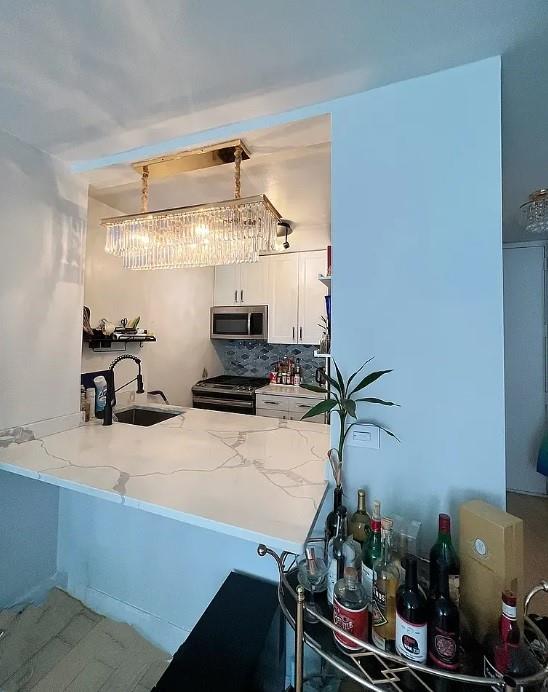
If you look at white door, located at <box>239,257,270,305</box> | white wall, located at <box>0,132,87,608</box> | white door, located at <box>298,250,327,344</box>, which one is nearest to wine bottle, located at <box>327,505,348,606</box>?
white wall, located at <box>0,132,87,608</box>

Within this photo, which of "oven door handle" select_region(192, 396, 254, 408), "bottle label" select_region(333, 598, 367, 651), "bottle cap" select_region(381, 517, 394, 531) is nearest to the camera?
"bottle label" select_region(333, 598, 367, 651)

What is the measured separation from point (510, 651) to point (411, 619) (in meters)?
0.20

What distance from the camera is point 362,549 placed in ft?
2.99

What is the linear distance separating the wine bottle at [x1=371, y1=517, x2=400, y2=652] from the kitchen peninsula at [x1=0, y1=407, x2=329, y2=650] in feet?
0.71

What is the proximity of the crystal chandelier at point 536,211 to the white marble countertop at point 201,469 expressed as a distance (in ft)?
5.75

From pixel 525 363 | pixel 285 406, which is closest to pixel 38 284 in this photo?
pixel 285 406

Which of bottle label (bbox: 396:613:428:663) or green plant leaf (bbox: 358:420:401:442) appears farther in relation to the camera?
green plant leaf (bbox: 358:420:401:442)

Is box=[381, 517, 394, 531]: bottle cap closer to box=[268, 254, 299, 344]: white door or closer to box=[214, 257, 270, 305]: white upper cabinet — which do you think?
box=[268, 254, 299, 344]: white door

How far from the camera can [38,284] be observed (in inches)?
59.7

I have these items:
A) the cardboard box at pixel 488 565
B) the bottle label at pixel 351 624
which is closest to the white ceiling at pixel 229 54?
the cardboard box at pixel 488 565

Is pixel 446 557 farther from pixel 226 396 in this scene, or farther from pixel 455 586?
pixel 226 396

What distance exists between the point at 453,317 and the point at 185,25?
45.8 inches

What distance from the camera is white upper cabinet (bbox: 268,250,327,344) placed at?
329 cm

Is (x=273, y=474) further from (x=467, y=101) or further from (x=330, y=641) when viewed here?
(x=467, y=101)
